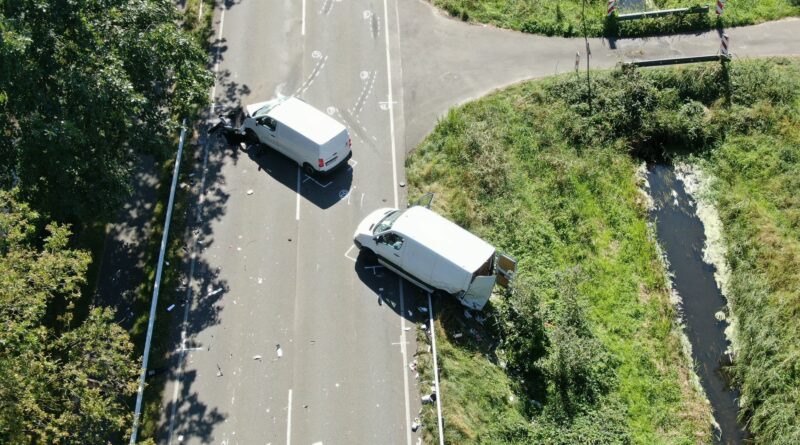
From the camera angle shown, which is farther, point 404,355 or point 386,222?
point 386,222

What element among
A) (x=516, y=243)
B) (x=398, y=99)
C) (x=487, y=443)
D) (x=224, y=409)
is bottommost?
(x=487, y=443)

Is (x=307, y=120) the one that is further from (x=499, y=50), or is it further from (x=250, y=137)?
(x=499, y=50)

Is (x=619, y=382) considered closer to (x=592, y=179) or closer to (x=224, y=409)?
(x=592, y=179)

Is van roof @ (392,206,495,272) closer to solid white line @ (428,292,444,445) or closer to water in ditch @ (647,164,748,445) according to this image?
solid white line @ (428,292,444,445)

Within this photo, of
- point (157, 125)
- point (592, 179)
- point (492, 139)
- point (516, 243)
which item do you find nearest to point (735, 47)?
point (592, 179)

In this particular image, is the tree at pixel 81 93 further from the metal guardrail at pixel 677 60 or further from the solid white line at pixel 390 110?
the metal guardrail at pixel 677 60

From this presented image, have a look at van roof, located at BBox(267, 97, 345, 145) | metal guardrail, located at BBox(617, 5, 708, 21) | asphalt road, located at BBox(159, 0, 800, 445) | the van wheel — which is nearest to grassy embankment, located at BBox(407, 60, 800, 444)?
asphalt road, located at BBox(159, 0, 800, 445)

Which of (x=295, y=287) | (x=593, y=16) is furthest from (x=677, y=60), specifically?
(x=295, y=287)

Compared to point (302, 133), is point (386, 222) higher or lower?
lower
